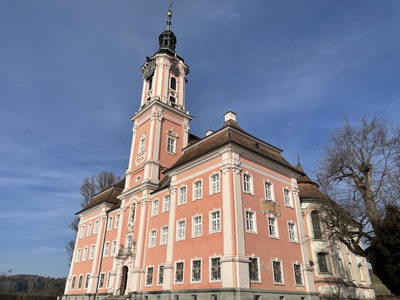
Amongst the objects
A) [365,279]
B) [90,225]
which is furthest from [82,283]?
[365,279]

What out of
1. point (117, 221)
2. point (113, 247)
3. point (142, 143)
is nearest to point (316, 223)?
point (142, 143)

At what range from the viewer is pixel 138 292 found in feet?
83.0

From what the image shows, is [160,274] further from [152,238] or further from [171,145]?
[171,145]

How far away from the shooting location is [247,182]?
74.2ft

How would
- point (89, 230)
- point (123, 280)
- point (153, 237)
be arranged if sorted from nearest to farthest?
1. point (153, 237)
2. point (123, 280)
3. point (89, 230)

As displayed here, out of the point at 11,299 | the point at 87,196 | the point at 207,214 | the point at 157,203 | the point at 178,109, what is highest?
the point at 178,109

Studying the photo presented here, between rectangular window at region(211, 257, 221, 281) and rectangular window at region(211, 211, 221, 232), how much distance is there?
195 centimetres

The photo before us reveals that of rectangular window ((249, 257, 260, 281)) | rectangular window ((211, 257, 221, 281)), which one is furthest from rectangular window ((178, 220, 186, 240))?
rectangular window ((249, 257, 260, 281))

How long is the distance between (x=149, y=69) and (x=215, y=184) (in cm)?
2326

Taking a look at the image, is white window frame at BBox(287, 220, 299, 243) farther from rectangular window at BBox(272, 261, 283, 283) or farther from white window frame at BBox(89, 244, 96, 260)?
white window frame at BBox(89, 244, 96, 260)

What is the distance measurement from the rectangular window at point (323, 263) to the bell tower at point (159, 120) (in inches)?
647

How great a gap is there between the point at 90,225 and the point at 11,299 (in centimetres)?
2203

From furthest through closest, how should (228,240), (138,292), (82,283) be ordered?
(82,283) < (138,292) < (228,240)

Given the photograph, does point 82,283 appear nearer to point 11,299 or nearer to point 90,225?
point 90,225
